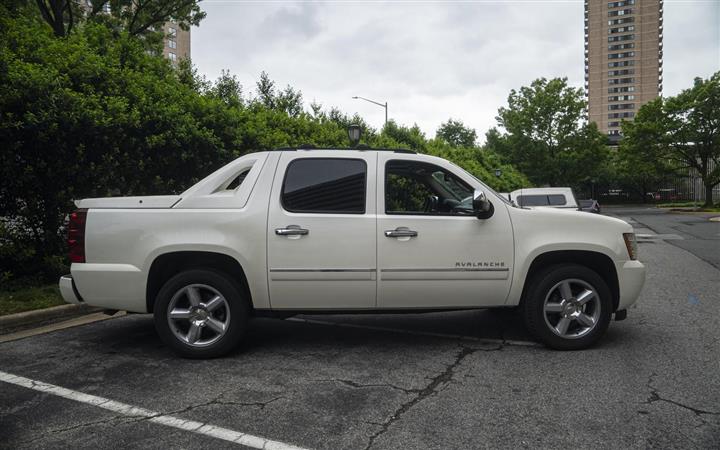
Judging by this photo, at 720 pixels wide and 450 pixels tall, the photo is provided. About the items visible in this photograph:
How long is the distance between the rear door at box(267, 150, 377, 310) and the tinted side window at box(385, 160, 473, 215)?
24 cm

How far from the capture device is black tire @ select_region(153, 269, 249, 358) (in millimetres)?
4820

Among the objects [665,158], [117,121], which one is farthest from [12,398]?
[665,158]

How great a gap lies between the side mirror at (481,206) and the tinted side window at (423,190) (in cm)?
14

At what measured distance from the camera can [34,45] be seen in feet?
25.4

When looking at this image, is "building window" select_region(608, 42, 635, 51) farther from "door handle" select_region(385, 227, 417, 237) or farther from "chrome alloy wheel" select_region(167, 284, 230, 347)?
"chrome alloy wheel" select_region(167, 284, 230, 347)

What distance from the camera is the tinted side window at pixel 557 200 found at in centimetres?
1534

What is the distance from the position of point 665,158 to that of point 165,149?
43583 millimetres

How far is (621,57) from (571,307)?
157115 mm

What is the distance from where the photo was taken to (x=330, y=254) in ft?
16.0

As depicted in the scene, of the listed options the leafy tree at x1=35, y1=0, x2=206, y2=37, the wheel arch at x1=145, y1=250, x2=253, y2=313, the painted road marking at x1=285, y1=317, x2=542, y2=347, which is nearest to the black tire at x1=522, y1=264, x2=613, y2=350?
the painted road marking at x1=285, y1=317, x2=542, y2=347

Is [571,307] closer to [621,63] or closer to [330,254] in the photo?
[330,254]

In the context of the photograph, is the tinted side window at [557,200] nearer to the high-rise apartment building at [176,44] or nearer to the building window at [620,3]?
the high-rise apartment building at [176,44]

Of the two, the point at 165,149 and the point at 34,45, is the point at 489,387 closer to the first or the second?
the point at 165,149

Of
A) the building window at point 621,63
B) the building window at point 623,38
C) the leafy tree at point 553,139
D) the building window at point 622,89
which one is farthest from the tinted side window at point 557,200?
the building window at point 623,38
